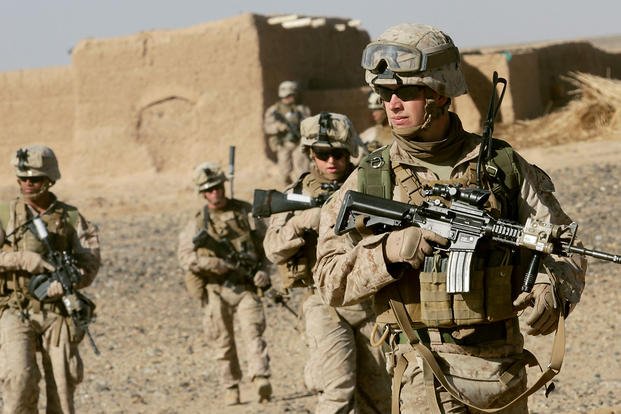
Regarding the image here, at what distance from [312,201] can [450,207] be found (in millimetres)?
2947

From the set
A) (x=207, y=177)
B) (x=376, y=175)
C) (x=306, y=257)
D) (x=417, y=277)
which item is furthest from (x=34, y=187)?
(x=417, y=277)

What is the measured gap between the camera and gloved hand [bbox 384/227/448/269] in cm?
462

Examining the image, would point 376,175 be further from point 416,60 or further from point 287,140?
point 287,140

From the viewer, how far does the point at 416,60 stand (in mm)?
4898

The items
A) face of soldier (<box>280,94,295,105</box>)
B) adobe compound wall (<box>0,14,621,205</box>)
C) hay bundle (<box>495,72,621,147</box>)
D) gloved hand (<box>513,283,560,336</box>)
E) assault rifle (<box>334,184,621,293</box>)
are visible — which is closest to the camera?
assault rifle (<box>334,184,621,293</box>)

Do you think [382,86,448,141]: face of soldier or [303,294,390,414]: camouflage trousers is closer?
[382,86,448,141]: face of soldier

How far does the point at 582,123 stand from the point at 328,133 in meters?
14.9

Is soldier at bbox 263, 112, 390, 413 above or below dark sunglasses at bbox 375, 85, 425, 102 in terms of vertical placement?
below

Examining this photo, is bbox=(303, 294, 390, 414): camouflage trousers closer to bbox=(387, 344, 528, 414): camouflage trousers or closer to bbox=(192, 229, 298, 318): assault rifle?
bbox=(387, 344, 528, 414): camouflage trousers

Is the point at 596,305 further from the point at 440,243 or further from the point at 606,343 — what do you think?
the point at 440,243

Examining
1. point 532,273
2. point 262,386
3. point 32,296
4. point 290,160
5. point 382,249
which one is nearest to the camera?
point 532,273

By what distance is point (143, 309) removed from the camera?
14.3 m

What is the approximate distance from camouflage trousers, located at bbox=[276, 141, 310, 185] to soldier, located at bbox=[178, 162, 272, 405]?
29.6ft

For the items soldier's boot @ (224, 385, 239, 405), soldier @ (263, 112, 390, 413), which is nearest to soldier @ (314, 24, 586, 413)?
soldier @ (263, 112, 390, 413)
